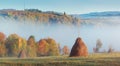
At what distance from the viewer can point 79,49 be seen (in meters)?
62.5

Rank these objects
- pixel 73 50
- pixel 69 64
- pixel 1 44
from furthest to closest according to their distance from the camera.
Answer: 1. pixel 1 44
2. pixel 73 50
3. pixel 69 64

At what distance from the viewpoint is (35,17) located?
11600 centimetres

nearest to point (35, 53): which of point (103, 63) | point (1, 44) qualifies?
point (1, 44)

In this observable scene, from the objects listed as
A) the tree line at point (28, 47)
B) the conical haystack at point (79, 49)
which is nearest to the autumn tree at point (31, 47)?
the tree line at point (28, 47)

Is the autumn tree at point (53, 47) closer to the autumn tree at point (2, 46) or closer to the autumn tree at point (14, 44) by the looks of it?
the autumn tree at point (14, 44)

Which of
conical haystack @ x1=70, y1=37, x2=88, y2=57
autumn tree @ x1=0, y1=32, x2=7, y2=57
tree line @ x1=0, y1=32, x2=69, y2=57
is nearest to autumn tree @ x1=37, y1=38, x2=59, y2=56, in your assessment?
tree line @ x1=0, y1=32, x2=69, y2=57

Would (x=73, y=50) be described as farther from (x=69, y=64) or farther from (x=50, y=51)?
(x=50, y=51)

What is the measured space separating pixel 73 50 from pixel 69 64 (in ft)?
53.8

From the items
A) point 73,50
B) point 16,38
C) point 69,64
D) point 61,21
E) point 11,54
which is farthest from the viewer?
point 61,21

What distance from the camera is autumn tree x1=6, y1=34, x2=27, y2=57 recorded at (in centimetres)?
8644

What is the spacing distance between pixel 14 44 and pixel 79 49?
3173 centimetres

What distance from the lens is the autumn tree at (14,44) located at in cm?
8644

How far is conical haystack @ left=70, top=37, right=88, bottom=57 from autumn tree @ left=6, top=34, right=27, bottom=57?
21.9 meters

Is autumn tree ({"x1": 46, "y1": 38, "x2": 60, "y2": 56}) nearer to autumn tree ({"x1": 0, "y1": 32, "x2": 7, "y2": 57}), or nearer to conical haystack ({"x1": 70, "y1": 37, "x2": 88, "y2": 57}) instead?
autumn tree ({"x1": 0, "y1": 32, "x2": 7, "y2": 57})
